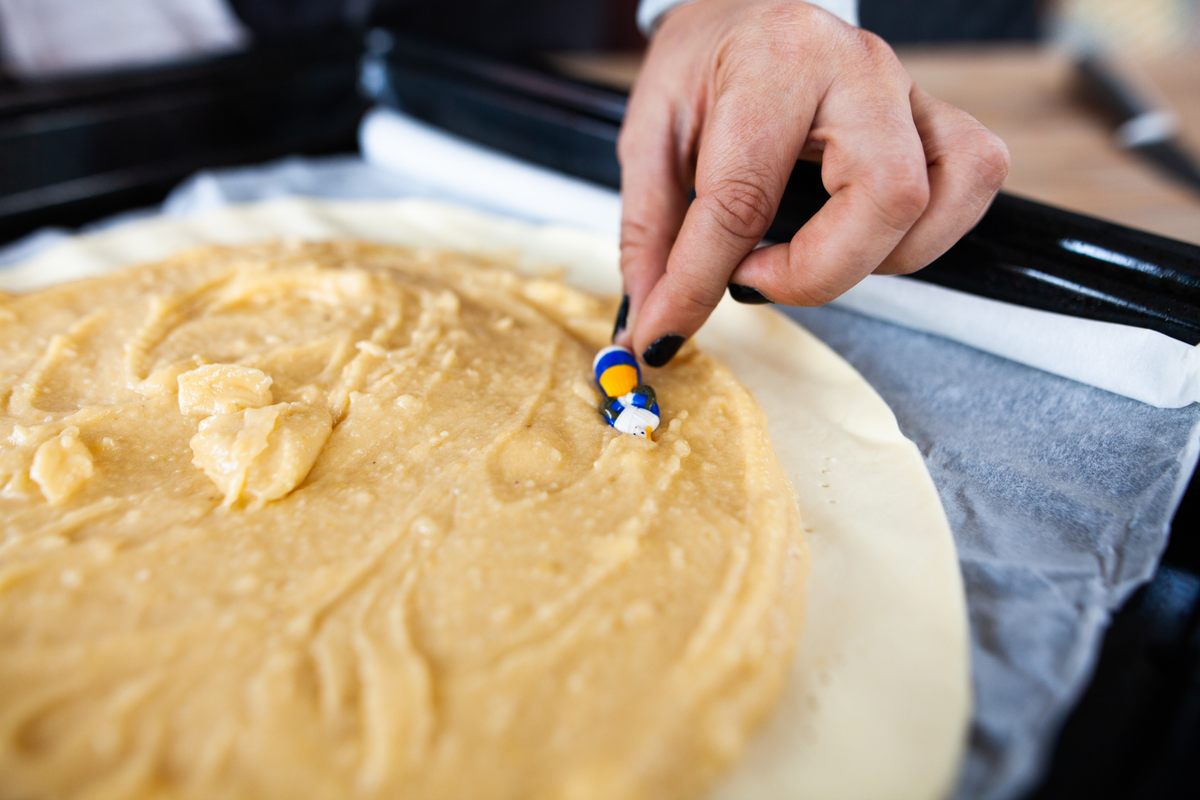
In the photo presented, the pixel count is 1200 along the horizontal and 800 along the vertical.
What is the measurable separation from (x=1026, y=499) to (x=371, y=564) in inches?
37.4

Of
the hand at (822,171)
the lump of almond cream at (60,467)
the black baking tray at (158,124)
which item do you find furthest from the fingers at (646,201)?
the black baking tray at (158,124)

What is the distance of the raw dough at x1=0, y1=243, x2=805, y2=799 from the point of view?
0.77m

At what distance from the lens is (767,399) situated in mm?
1358

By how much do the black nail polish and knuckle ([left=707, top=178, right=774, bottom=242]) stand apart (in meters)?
0.20

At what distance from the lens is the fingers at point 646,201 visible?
136cm

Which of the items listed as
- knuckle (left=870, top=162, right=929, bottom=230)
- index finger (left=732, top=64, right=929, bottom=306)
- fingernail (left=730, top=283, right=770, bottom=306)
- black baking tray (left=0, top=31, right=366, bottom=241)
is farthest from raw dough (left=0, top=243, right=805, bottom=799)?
black baking tray (left=0, top=31, right=366, bottom=241)

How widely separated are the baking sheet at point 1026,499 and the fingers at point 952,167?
35cm

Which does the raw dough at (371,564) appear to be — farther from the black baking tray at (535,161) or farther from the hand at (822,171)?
the black baking tray at (535,161)

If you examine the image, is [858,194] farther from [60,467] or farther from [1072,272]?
[60,467]

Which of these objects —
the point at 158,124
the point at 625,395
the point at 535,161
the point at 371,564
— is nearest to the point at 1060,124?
the point at 535,161

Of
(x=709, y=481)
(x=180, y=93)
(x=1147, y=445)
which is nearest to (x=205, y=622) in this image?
A: (x=709, y=481)

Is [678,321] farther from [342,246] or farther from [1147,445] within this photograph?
[342,246]

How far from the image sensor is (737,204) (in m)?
1.11

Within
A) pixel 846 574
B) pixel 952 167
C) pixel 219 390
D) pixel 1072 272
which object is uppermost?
pixel 952 167
